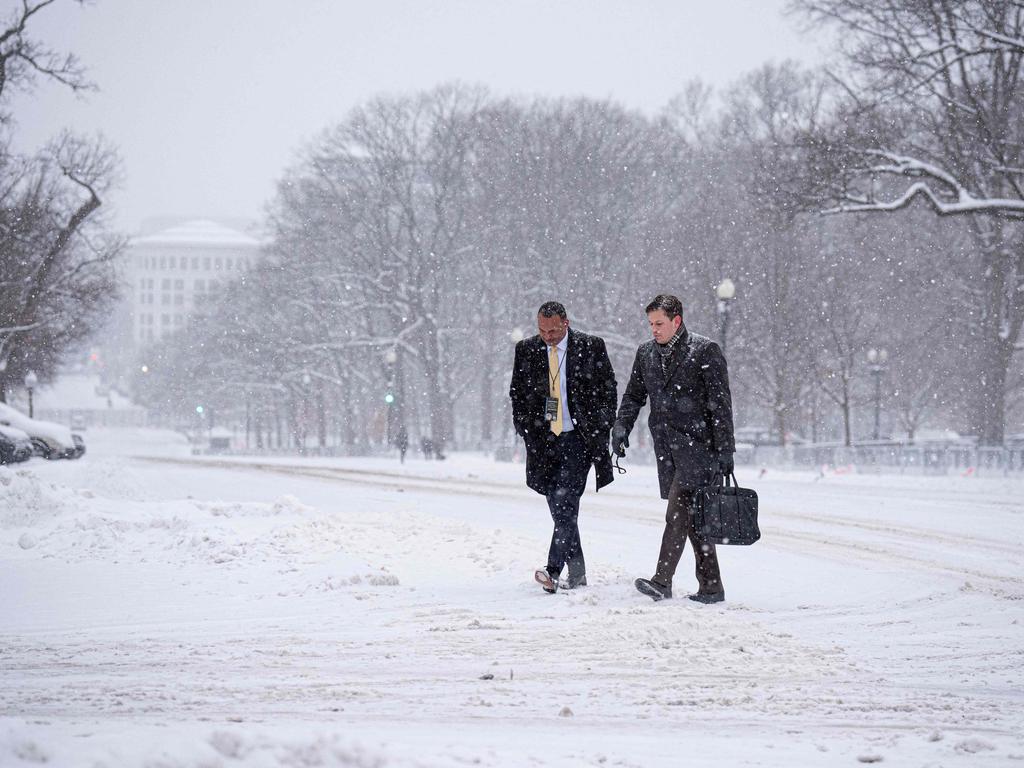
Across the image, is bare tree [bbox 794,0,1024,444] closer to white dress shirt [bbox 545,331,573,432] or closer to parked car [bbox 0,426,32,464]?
white dress shirt [bbox 545,331,573,432]

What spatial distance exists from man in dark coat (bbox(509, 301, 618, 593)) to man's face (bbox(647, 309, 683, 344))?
383mm

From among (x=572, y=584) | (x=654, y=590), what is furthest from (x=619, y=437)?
(x=572, y=584)

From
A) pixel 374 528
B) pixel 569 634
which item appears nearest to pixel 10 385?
pixel 374 528

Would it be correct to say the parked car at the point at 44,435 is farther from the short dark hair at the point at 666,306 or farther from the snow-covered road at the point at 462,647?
the short dark hair at the point at 666,306

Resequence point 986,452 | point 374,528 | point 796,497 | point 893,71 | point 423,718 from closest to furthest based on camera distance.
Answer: point 423,718, point 374,528, point 796,497, point 893,71, point 986,452

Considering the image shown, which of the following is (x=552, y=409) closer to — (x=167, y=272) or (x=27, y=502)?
(x=27, y=502)

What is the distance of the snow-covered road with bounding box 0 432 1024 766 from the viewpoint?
3.96 m

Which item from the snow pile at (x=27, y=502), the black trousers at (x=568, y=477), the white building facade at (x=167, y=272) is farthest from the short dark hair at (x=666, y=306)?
the white building facade at (x=167, y=272)

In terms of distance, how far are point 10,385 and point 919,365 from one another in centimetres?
3759

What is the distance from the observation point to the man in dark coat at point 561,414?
7.33 metres

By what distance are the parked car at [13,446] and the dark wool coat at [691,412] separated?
24.0 meters

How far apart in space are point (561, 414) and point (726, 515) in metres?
1.26

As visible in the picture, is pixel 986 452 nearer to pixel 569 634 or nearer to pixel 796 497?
pixel 796 497

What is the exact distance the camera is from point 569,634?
6.08m
